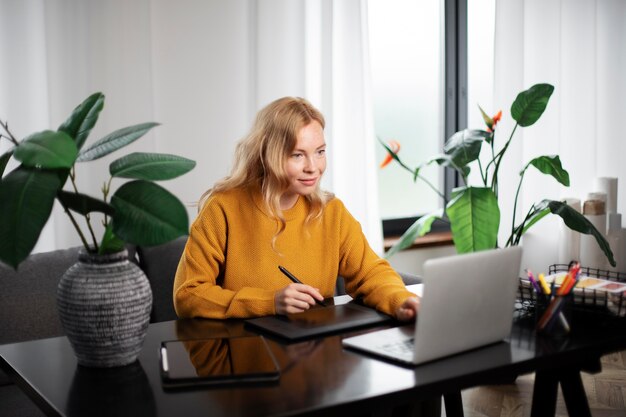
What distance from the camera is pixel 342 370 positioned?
142cm

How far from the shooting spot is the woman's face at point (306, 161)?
204cm

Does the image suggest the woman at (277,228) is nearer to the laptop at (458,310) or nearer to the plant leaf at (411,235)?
the laptop at (458,310)

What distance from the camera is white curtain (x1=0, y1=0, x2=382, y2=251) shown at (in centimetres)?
272

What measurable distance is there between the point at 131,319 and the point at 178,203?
25 centimetres

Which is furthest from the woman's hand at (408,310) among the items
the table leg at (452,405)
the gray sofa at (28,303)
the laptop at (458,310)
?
the gray sofa at (28,303)

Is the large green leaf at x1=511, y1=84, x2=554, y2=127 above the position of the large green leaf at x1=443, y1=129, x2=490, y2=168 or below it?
above

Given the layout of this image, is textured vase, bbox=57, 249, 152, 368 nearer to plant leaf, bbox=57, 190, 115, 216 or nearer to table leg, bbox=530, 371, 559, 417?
plant leaf, bbox=57, 190, 115, 216

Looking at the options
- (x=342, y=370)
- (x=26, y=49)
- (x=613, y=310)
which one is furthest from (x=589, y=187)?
(x=342, y=370)

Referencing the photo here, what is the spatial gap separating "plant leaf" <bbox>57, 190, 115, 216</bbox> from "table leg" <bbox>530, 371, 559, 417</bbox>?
3.24 feet

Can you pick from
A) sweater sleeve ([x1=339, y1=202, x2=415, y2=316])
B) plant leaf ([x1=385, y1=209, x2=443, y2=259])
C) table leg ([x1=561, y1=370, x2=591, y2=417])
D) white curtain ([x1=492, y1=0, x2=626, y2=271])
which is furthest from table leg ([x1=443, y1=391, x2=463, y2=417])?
white curtain ([x1=492, y1=0, x2=626, y2=271])

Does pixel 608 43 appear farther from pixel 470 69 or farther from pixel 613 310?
pixel 613 310

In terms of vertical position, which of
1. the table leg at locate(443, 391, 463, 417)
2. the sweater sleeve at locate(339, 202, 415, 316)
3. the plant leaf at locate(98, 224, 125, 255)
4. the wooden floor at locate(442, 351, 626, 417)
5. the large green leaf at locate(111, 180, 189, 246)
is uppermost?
the large green leaf at locate(111, 180, 189, 246)

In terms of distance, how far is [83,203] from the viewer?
55.1 inches

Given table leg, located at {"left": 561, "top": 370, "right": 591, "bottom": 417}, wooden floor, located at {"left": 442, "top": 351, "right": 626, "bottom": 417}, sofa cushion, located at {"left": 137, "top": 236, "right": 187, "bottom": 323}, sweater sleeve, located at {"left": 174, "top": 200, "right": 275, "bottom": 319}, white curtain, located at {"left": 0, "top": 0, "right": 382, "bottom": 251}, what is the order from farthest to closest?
1. wooden floor, located at {"left": 442, "top": 351, "right": 626, "bottom": 417}
2. white curtain, located at {"left": 0, "top": 0, "right": 382, "bottom": 251}
3. sofa cushion, located at {"left": 137, "top": 236, "right": 187, "bottom": 323}
4. sweater sleeve, located at {"left": 174, "top": 200, "right": 275, "bottom": 319}
5. table leg, located at {"left": 561, "top": 370, "right": 591, "bottom": 417}
